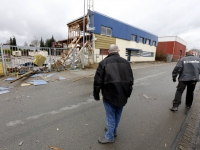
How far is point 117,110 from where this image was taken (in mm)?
2287

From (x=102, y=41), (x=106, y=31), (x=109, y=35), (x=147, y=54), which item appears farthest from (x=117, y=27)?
(x=147, y=54)

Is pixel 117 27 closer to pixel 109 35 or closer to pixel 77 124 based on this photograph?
pixel 109 35

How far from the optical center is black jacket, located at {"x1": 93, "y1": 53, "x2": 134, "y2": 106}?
6.63ft

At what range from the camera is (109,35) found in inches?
636

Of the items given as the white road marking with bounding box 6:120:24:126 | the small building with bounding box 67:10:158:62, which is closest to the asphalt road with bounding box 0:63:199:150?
the white road marking with bounding box 6:120:24:126

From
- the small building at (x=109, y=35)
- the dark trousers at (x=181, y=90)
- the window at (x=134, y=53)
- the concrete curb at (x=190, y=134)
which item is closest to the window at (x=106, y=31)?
the small building at (x=109, y=35)

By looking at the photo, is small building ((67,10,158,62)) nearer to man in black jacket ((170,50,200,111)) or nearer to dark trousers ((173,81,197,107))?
man in black jacket ((170,50,200,111))

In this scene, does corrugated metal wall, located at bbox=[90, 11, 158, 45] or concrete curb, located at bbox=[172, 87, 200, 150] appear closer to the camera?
concrete curb, located at bbox=[172, 87, 200, 150]

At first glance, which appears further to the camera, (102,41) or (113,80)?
(102,41)

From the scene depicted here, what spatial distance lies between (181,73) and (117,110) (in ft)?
8.98

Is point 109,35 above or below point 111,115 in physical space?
above

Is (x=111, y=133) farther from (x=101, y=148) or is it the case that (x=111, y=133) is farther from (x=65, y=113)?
(x=65, y=113)

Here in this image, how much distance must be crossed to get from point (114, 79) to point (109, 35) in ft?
50.1

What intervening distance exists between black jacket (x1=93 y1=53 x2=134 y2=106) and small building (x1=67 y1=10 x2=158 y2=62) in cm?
1170
